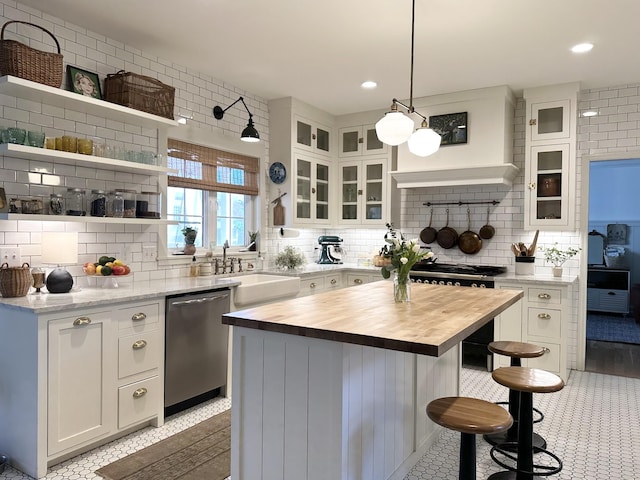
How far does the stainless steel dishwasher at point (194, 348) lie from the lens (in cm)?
320

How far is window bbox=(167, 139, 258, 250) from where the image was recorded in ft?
13.3

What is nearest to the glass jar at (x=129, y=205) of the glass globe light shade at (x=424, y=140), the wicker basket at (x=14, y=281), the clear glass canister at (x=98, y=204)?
the clear glass canister at (x=98, y=204)

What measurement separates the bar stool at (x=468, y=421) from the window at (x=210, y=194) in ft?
9.38

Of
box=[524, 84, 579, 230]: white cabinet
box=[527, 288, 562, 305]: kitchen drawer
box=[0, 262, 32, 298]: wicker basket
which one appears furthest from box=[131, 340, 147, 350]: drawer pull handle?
box=[524, 84, 579, 230]: white cabinet

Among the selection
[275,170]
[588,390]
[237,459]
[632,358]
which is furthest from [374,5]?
[632,358]

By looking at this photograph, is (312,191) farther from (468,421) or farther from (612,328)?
(612,328)

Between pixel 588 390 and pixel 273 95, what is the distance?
4055 mm

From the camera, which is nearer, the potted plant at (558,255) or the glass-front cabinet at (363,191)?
the potted plant at (558,255)

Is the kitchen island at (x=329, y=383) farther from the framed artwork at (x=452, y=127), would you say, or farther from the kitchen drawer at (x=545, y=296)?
the framed artwork at (x=452, y=127)

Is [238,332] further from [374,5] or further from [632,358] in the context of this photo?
[632,358]

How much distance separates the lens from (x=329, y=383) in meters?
1.94

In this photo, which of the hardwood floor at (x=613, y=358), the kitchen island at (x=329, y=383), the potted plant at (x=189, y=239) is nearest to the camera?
the kitchen island at (x=329, y=383)

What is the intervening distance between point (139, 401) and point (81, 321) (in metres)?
0.72

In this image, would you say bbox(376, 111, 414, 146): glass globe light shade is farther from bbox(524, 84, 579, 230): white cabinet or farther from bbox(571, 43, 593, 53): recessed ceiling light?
bbox(524, 84, 579, 230): white cabinet
